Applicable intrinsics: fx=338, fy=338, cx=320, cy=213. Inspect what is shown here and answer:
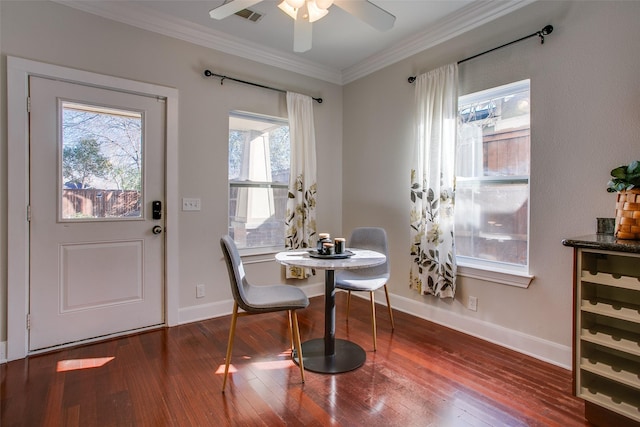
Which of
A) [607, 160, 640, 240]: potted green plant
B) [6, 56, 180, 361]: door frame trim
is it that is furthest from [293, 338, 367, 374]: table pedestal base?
[6, 56, 180, 361]: door frame trim

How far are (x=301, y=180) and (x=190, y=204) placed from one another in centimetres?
116

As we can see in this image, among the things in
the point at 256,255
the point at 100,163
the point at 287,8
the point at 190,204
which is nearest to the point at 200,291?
the point at 256,255

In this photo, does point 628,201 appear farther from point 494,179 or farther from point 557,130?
point 494,179

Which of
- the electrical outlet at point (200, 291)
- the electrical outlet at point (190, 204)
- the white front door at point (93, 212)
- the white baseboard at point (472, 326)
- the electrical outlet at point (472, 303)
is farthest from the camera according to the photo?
the electrical outlet at point (200, 291)

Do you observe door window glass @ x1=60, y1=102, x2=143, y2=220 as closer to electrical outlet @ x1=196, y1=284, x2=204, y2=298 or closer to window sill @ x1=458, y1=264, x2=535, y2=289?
electrical outlet @ x1=196, y1=284, x2=204, y2=298

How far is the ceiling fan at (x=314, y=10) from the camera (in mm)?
1884

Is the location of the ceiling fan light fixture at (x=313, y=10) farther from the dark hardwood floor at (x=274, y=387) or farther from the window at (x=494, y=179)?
the dark hardwood floor at (x=274, y=387)

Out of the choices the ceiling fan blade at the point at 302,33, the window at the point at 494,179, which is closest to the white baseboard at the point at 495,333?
the window at the point at 494,179

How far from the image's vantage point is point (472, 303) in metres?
2.80

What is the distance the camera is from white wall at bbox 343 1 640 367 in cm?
205

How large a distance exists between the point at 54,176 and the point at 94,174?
0.25 metres

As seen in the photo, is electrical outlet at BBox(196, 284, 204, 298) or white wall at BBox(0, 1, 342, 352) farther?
electrical outlet at BBox(196, 284, 204, 298)

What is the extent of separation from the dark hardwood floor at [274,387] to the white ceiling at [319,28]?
101 inches

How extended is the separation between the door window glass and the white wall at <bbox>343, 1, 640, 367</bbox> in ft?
8.84
